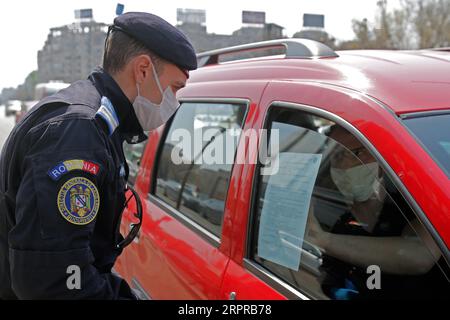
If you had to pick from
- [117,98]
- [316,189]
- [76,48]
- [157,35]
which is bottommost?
[316,189]

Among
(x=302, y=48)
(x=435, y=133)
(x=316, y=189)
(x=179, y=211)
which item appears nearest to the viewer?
(x=435, y=133)

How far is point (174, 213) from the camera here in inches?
89.6

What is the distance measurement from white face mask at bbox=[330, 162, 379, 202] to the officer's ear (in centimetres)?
77

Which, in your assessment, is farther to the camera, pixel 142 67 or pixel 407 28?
pixel 407 28

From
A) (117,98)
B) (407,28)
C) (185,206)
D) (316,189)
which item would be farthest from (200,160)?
(407,28)

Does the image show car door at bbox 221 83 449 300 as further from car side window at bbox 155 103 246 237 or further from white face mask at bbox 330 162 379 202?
car side window at bbox 155 103 246 237

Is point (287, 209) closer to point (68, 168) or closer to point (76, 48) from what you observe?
point (68, 168)

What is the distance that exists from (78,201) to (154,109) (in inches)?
20.6

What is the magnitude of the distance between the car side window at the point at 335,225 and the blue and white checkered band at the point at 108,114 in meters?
0.62

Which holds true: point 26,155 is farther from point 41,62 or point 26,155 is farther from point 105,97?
point 41,62

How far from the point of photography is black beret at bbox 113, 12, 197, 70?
1.36 metres

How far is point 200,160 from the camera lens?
2354 millimetres

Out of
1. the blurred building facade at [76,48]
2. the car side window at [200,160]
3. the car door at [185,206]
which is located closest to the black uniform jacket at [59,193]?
the blurred building facade at [76,48]
